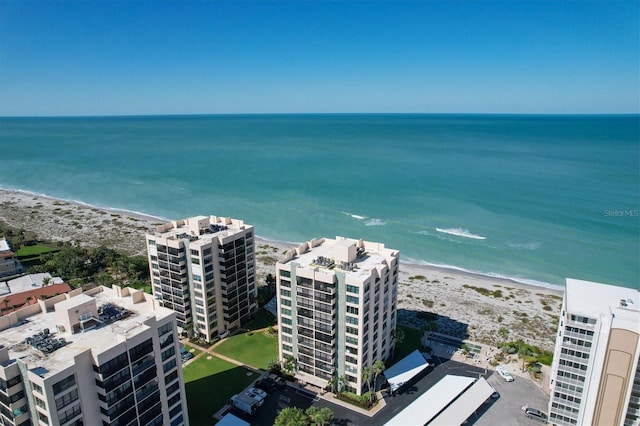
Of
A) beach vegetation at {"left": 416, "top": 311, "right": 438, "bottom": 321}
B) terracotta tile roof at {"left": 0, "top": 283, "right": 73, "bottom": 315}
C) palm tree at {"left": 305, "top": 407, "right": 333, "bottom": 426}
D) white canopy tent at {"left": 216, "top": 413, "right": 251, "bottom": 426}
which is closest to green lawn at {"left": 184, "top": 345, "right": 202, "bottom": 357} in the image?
white canopy tent at {"left": 216, "top": 413, "right": 251, "bottom": 426}

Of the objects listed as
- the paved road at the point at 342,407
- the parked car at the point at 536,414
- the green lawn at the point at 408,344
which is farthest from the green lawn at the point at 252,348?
the parked car at the point at 536,414

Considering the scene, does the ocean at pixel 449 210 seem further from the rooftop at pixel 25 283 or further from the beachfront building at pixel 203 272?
the rooftop at pixel 25 283

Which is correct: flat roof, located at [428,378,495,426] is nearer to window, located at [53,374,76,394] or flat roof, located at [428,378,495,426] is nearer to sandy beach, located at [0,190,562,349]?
sandy beach, located at [0,190,562,349]

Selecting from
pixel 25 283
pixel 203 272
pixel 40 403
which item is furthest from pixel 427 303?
pixel 25 283

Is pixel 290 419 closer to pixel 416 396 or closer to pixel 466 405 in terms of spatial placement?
pixel 416 396

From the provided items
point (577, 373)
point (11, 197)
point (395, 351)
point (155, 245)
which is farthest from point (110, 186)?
point (577, 373)
